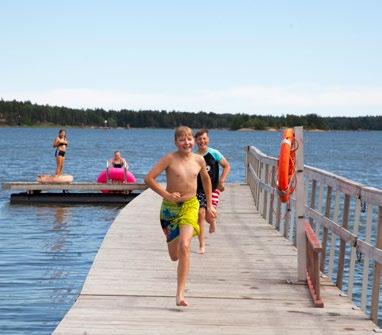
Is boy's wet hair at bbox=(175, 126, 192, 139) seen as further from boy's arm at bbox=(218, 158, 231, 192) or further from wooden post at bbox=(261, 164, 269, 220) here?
wooden post at bbox=(261, 164, 269, 220)

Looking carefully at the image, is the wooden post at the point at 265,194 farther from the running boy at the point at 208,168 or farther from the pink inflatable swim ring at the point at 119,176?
the pink inflatable swim ring at the point at 119,176

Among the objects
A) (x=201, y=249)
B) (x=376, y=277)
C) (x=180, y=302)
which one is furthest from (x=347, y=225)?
(x=201, y=249)

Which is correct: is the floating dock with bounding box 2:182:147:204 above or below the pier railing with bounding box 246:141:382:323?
below

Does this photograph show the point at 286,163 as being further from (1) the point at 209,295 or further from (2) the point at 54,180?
(2) the point at 54,180

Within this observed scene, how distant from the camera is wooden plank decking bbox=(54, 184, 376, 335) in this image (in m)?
7.33

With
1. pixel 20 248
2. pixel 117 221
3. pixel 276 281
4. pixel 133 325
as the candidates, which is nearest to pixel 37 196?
pixel 20 248

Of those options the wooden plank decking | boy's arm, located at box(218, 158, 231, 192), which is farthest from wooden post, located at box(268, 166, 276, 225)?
boy's arm, located at box(218, 158, 231, 192)

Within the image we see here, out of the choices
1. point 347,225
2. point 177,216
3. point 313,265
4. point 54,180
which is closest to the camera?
point 177,216

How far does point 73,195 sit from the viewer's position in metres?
28.7

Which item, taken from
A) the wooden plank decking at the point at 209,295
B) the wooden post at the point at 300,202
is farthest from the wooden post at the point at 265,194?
the wooden post at the point at 300,202

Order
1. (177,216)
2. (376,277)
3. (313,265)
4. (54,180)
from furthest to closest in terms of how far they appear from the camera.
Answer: (54,180) → (313,265) → (177,216) → (376,277)

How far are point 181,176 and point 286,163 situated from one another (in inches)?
49.5

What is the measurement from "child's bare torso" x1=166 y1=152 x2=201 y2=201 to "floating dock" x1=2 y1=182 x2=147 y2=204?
61.7ft

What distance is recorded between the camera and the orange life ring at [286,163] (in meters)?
8.88
